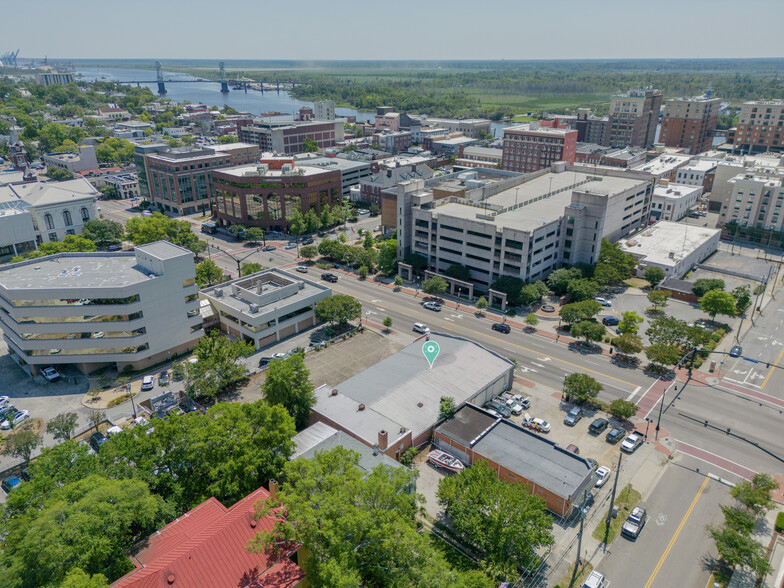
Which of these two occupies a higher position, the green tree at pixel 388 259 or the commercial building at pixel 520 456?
the green tree at pixel 388 259

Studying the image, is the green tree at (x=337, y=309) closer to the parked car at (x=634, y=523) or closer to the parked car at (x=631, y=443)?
the parked car at (x=631, y=443)

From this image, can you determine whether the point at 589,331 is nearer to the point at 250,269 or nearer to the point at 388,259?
the point at 388,259

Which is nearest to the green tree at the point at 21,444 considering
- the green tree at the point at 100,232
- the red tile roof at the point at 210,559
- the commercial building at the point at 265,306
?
the red tile roof at the point at 210,559

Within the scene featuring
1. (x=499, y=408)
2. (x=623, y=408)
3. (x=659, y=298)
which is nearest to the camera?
(x=623, y=408)

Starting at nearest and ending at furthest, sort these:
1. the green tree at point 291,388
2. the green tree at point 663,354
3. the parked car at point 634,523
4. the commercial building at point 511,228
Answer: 1. the parked car at point 634,523
2. the green tree at point 291,388
3. the green tree at point 663,354
4. the commercial building at point 511,228

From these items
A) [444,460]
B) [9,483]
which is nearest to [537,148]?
[444,460]

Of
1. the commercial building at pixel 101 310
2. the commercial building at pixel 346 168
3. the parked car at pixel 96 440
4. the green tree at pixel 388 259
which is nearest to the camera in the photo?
the parked car at pixel 96 440
